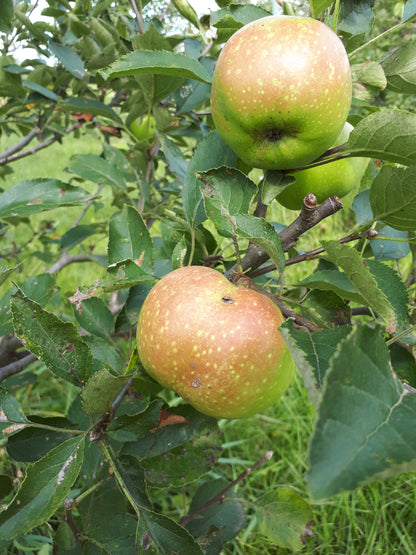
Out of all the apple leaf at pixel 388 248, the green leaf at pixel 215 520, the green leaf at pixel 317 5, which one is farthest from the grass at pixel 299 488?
the green leaf at pixel 317 5

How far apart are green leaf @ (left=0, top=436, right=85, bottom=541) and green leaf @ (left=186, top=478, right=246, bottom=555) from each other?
438mm

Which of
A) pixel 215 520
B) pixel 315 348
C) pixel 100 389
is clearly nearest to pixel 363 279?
pixel 315 348

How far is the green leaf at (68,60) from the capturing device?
1185mm

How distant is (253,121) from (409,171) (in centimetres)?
20

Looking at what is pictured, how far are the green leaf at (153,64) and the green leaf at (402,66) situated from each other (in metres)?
0.32

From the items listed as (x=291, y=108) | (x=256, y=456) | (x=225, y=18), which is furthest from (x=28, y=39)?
(x=256, y=456)

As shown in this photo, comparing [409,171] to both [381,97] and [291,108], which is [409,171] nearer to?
[291,108]

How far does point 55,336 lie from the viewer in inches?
25.2

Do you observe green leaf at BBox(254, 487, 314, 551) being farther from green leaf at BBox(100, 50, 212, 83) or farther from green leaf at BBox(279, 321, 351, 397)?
green leaf at BBox(100, 50, 212, 83)

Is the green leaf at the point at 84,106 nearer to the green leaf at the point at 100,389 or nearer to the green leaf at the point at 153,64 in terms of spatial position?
the green leaf at the point at 153,64

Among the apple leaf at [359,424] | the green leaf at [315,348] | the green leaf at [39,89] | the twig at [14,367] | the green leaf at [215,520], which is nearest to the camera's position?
the apple leaf at [359,424]

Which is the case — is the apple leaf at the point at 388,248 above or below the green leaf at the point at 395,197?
below

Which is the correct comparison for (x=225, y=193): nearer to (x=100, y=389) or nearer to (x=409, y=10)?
(x=100, y=389)

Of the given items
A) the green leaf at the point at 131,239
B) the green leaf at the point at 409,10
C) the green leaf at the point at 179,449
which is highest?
the green leaf at the point at 409,10
